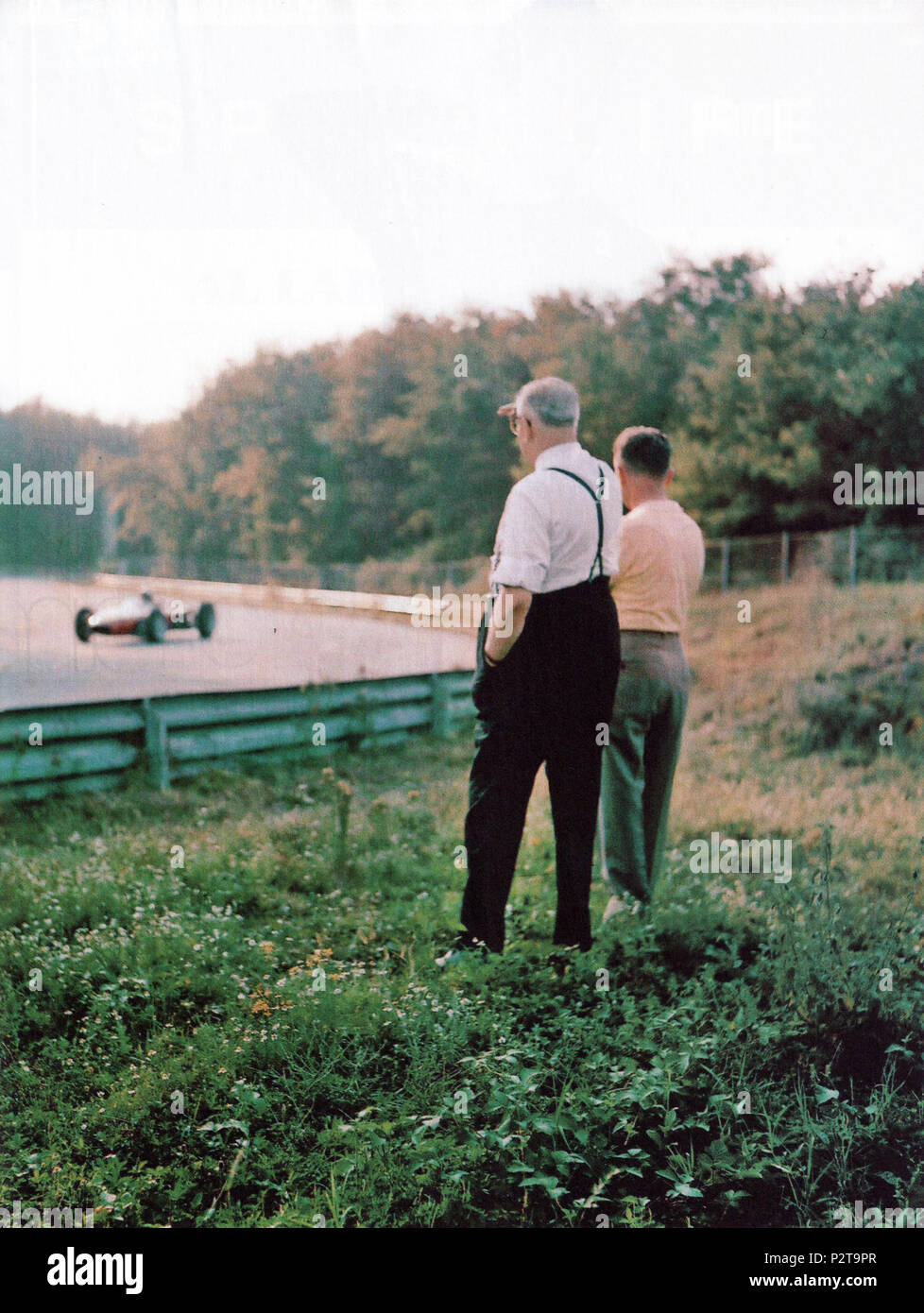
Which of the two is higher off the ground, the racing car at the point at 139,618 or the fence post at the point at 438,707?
the racing car at the point at 139,618

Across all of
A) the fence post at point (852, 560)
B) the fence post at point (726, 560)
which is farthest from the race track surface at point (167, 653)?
the fence post at point (726, 560)

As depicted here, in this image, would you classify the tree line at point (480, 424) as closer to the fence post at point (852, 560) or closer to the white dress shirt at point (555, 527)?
the fence post at point (852, 560)

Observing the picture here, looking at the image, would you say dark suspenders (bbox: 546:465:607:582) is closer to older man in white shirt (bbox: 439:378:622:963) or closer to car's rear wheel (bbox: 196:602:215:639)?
older man in white shirt (bbox: 439:378:622:963)

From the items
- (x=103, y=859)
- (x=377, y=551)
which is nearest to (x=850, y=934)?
(x=103, y=859)

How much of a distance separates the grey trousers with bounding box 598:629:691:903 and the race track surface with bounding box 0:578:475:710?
2.57 meters

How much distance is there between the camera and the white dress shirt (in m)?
3.53

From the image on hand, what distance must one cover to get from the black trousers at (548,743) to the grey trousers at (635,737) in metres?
0.37

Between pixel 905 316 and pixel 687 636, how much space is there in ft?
20.3

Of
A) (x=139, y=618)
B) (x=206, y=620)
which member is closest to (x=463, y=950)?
(x=139, y=618)

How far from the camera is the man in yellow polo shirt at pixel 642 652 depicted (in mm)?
4273

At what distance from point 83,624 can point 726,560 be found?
15400mm

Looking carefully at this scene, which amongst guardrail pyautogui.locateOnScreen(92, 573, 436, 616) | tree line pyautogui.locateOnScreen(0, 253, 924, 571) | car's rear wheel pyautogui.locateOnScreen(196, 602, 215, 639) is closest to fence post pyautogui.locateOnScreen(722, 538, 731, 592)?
tree line pyautogui.locateOnScreen(0, 253, 924, 571)

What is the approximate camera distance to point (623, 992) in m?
3.53

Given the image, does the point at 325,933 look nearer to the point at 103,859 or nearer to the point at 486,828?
the point at 486,828
